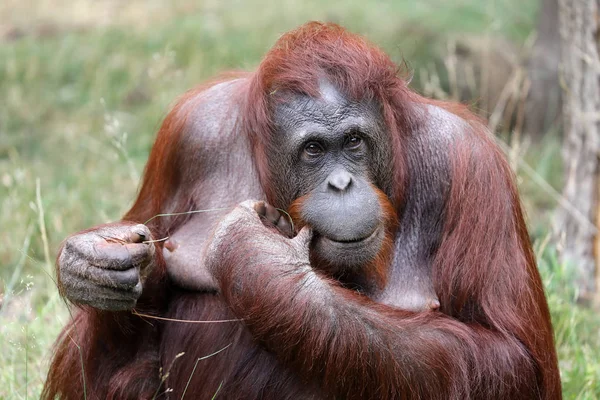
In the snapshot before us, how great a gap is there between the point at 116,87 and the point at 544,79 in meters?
3.95

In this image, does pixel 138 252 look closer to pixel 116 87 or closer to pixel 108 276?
pixel 108 276

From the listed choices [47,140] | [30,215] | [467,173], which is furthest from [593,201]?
[47,140]

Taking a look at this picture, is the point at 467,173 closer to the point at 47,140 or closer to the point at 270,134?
the point at 270,134

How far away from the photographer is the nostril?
318 cm

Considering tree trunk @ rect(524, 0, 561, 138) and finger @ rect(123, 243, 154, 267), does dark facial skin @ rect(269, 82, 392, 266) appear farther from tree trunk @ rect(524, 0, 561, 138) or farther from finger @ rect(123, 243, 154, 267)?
tree trunk @ rect(524, 0, 561, 138)

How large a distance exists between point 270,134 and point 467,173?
2.41 ft

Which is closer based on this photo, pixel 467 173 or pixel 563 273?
pixel 467 173

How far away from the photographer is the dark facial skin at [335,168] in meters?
3.19

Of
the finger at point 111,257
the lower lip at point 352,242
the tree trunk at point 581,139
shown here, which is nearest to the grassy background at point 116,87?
the tree trunk at point 581,139

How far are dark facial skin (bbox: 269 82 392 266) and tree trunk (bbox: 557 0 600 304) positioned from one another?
8.09 ft

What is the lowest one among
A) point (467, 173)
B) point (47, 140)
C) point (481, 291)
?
point (47, 140)

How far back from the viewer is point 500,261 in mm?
3398

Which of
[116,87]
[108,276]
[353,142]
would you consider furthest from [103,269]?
[116,87]

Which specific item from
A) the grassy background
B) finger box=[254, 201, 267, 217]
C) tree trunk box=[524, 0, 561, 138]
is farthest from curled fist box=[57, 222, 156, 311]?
tree trunk box=[524, 0, 561, 138]
